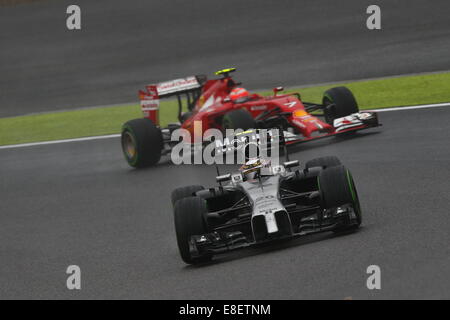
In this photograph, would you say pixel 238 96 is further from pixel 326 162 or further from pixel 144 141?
pixel 326 162

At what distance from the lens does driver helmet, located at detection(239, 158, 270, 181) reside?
8258mm

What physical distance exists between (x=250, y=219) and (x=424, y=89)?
920 cm

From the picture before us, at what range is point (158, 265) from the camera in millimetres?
7898

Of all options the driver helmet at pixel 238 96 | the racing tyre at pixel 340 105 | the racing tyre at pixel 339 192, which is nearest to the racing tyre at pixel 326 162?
the racing tyre at pixel 339 192

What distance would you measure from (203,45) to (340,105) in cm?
971

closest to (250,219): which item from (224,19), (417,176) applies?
(417,176)

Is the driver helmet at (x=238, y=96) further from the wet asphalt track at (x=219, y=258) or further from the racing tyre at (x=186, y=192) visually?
the racing tyre at (x=186, y=192)

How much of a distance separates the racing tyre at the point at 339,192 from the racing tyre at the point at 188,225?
1.04m

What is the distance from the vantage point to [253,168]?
825cm

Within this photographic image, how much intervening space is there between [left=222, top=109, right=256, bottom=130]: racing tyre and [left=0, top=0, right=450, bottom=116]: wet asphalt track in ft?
20.3

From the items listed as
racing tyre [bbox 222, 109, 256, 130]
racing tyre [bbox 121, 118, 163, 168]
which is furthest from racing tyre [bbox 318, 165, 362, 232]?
racing tyre [bbox 121, 118, 163, 168]

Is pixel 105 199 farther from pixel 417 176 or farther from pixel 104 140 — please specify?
pixel 104 140

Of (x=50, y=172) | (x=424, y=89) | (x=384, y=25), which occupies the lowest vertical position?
(x=50, y=172)

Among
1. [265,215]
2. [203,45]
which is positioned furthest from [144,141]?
[203,45]
